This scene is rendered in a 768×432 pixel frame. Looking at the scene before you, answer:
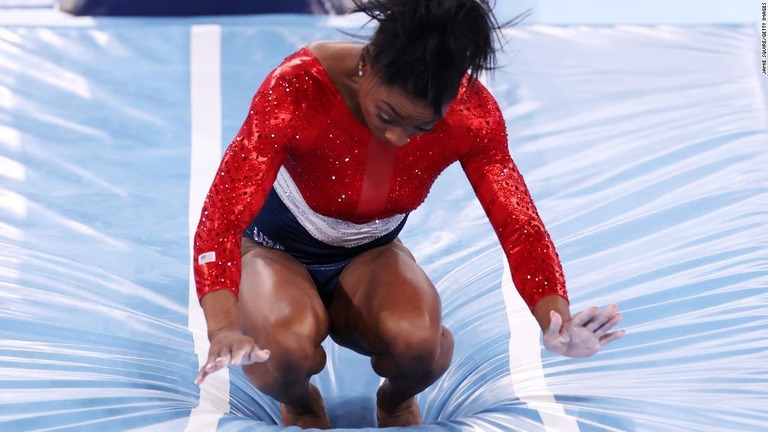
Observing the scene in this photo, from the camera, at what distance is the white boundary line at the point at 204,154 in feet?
5.61

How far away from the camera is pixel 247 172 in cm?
152

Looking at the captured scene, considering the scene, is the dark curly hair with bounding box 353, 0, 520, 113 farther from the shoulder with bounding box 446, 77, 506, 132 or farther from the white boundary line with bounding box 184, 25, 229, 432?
the white boundary line with bounding box 184, 25, 229, 432

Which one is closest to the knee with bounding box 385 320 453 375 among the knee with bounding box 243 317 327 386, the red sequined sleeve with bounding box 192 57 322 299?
the knee with bounding box 243 317 327 386

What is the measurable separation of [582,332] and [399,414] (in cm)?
43

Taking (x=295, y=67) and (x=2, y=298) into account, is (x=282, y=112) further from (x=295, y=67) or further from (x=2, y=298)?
(x=2, y=298)

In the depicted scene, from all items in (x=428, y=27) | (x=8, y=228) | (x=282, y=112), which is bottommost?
(x=8, y=228)

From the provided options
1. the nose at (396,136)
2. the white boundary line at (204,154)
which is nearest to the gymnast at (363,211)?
the nose at (396,136)

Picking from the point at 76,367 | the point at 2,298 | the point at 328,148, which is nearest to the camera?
the point at 328,148

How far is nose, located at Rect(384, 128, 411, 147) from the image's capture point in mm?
1460

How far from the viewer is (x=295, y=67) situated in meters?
1.59

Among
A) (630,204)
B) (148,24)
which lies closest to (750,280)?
(630,204)

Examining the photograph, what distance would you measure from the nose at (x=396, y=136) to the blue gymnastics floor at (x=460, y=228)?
1.43 feet

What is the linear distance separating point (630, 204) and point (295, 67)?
0.94 metres

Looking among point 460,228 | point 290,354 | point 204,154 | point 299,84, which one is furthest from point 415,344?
point 204,154
